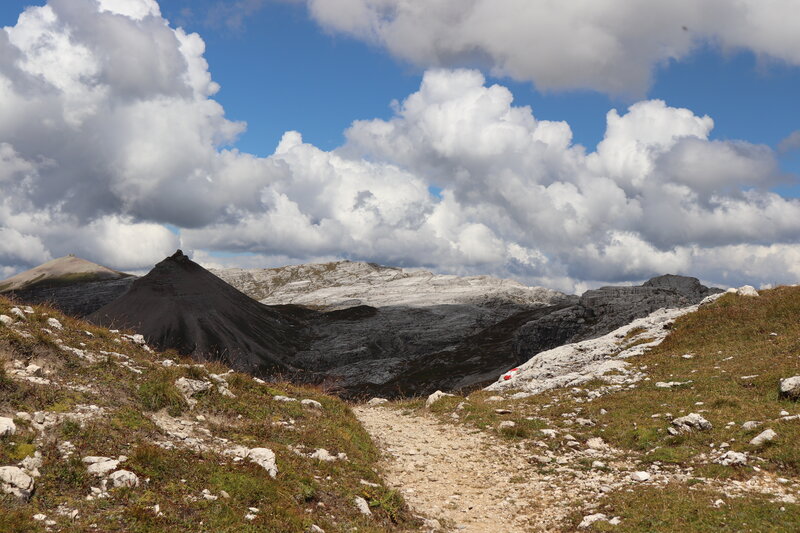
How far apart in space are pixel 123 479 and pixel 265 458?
3760 millimetres

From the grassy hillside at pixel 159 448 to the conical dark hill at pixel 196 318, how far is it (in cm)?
11926

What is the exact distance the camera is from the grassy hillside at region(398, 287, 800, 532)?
12773 millimetres

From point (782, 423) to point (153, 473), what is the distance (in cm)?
2004

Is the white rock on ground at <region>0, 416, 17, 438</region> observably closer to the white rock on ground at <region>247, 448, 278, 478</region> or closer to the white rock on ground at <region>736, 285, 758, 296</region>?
the white rock on ground at <region>247, 448, 278, 478</region>

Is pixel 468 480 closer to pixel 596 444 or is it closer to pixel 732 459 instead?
pixel 596 444

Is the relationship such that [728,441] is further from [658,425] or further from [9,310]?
[9,310]

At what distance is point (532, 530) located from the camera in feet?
43.7

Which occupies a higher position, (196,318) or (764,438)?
(196,318)

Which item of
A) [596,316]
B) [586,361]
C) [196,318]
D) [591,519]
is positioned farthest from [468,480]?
[196,318]

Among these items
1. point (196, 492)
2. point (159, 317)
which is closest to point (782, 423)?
point (196, 492)

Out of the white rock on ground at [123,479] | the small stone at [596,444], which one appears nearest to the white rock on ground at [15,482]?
the white rock on ground at [123,479]

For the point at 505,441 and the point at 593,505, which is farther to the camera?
the point at 505,441

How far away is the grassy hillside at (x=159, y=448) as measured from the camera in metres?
10.0

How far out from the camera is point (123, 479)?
10.6 m
